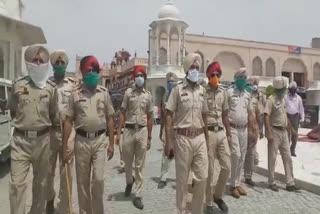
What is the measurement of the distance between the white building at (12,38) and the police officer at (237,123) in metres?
14.1

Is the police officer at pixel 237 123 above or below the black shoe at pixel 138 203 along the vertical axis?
above

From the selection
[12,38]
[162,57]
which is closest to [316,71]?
[162,57]

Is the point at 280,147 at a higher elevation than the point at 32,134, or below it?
below

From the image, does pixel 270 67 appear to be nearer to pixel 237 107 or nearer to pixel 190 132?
pixel 237 107

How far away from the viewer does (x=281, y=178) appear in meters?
8.79

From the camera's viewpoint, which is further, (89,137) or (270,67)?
(270,67)

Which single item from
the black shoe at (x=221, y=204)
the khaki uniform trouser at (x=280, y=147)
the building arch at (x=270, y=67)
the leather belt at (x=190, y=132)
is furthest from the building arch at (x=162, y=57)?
the leather belt at (x=190, y=132)

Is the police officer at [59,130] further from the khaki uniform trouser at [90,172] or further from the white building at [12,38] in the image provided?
the white building at [12,38]

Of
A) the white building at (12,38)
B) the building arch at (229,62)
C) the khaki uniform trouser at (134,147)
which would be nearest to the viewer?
the khaki uniform trouser at (134,147)

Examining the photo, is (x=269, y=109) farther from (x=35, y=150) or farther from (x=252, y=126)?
(x=35, y=150)

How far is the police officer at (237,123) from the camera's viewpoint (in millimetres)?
7328

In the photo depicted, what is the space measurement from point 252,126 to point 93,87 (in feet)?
10.9

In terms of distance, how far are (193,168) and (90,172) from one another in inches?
49.2

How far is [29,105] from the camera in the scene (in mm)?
5266
